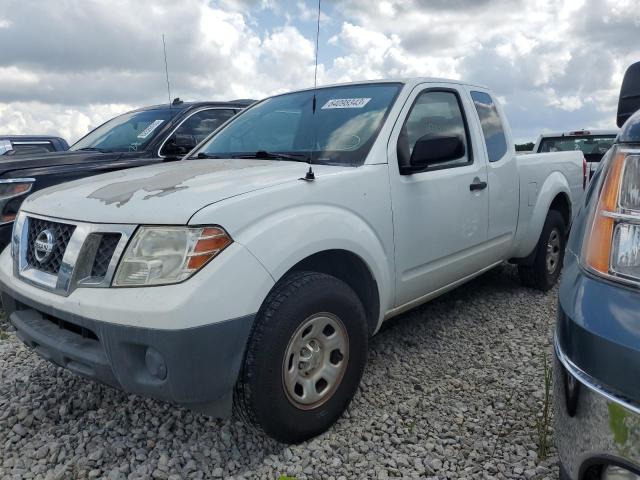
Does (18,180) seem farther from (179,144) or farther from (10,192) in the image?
(179,144)

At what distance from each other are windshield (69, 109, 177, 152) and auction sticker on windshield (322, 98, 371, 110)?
2.60m

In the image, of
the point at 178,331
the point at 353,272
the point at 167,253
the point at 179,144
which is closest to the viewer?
the point at 178,331

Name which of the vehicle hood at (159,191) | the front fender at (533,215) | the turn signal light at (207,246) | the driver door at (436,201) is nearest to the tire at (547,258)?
the front fender at (533,215)

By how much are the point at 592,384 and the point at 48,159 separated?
462cm

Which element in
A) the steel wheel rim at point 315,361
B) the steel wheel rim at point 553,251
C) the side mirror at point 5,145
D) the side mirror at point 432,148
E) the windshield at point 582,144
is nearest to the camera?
the steel wheel rim at point 315,361

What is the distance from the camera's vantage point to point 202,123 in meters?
5.56

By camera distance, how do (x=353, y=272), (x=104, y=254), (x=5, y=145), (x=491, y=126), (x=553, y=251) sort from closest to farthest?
1. (x=104, y=254)
2. (x=353, y=272)
3. (x=491, y=126)
4. (x=553, y=251)
5. (x=5, y=145)

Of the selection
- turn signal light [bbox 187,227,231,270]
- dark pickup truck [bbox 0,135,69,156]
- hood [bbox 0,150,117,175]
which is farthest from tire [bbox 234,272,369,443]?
dark pickup truck [bbox 0,135,69,156]

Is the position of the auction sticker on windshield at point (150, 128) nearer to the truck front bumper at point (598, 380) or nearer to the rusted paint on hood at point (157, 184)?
the rusted paint on hood at point (157, 184)

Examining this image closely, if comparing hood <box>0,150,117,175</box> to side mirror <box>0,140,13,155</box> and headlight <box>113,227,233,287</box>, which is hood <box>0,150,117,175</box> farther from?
side mirror <box>0,140,13,155</box>

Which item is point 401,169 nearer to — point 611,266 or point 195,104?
point 611,266

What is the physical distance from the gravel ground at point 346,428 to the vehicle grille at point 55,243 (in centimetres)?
85

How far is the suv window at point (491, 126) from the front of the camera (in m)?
3.91

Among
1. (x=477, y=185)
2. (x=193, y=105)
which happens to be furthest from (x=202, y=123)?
(x=477, y=185)
